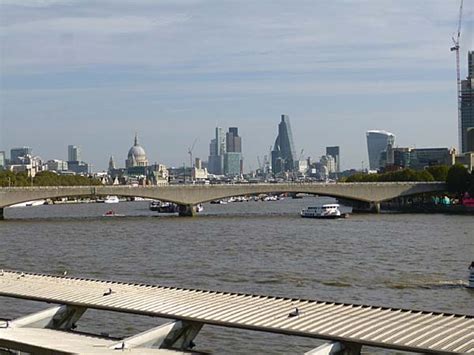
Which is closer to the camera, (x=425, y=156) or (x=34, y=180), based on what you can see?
(x=34, y=180)

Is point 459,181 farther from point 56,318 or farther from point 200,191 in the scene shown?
point 56,318

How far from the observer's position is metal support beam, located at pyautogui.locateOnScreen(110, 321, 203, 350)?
12.7m

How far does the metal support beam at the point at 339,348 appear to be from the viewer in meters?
11.7

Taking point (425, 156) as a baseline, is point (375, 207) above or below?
below

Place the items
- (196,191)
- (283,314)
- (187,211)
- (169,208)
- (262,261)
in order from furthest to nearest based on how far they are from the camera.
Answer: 1. (169,208)
2. (187,211)
3. (196,191)
4. (262,261)
5. (283,314)

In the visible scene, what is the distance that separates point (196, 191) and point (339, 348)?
64560 millimetres

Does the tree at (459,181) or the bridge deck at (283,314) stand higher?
the tree at (459,181)

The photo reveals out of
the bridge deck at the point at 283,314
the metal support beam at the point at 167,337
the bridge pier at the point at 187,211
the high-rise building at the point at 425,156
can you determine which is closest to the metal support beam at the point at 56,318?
the bridge deck at the point at 283,314

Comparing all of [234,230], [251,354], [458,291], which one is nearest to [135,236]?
[234,230]

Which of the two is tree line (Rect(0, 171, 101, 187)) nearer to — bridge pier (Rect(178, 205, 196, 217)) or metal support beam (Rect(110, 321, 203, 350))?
bridge pier (Rect(178, 205, 196, 217))

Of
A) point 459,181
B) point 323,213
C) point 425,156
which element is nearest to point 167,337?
point 323,213

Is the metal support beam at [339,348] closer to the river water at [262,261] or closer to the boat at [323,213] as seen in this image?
the river water at [262,261]

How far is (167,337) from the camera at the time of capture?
13.4m

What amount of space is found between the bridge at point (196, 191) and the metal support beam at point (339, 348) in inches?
2436
